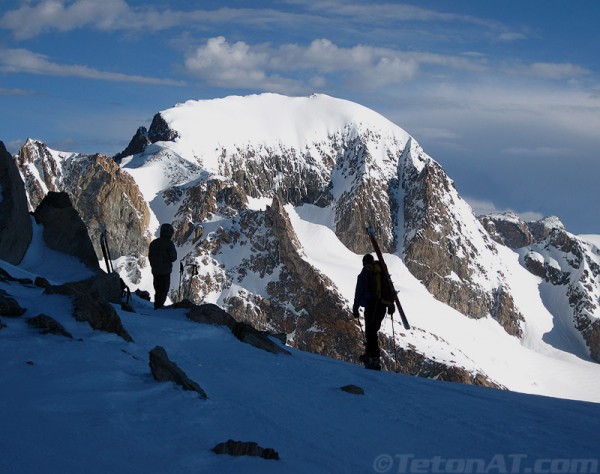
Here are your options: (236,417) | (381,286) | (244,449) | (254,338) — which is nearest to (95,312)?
(254,338)

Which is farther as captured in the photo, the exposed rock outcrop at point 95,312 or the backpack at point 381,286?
the backpack at point 381,286

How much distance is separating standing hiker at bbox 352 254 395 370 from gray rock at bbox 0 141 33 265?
11.8m

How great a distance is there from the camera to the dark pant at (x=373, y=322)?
1490cm

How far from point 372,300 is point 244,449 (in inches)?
330

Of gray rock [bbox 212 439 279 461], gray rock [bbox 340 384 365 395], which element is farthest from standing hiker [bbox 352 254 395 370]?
gray rock [bbox 212 439 279 461]

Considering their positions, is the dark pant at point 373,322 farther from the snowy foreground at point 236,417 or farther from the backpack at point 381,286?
the snowy foreground at point 236,417

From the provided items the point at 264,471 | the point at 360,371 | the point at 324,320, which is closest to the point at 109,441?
the point at 264,471

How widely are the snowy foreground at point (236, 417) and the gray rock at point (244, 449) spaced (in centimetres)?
8

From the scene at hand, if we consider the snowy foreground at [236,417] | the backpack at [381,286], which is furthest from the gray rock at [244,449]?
the backpack at [381,286]

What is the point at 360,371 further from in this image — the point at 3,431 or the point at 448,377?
the point at 448,377

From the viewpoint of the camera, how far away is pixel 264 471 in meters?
6.65

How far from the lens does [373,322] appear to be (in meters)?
15.0

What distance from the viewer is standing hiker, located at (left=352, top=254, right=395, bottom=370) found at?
48.9ft

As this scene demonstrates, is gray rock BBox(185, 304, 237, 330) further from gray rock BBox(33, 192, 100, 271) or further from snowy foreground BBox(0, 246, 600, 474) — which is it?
gray rock BBox(33, 192, 100, 271)
